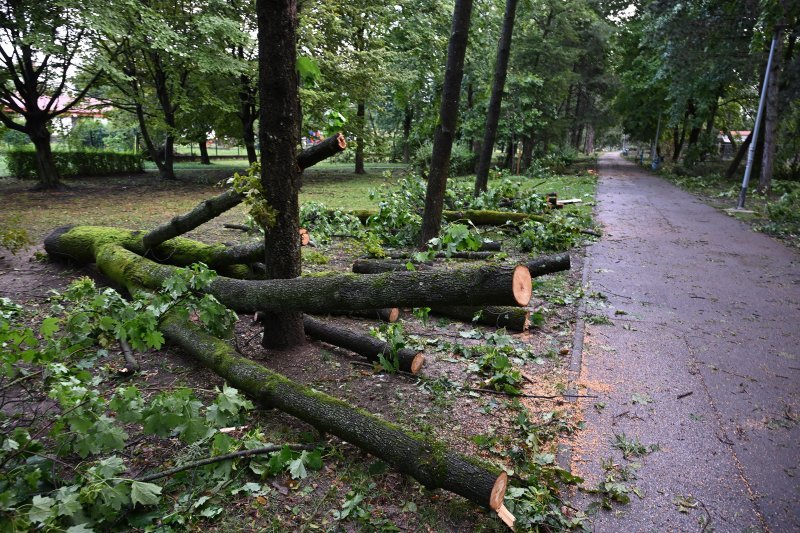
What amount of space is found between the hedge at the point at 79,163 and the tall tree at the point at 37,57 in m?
4.16

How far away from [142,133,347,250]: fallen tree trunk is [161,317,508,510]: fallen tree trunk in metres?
1.44

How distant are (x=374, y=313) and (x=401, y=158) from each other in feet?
119

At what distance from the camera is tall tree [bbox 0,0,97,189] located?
14516mm

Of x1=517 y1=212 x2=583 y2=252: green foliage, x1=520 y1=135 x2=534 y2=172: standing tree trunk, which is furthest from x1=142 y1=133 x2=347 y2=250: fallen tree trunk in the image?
x1=520 y1=135 x2=534 y2=172: standing tree trunk

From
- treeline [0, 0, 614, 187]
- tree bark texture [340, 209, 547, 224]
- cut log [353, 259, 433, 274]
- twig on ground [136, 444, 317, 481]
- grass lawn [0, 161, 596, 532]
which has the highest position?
treeline [0, 0, 614, 187]

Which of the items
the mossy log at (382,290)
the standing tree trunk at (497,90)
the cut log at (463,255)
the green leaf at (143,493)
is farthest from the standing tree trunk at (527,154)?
the green leaf at (143,493)

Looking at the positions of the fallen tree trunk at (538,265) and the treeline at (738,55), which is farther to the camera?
the treeline at (738,55)

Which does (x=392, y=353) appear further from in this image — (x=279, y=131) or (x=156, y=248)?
(x=156, y=248)

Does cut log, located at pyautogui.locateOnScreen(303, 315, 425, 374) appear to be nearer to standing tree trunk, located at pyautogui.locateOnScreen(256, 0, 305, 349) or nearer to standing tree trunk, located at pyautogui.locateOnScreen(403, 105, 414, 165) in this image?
standing tree trunk, located at pyautogui.locateOnScreen(256, 0, 305, 349)

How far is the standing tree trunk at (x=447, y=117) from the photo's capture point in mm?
7375

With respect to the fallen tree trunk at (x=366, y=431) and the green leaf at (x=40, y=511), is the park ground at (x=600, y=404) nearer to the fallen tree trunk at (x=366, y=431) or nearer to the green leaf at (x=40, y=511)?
the fallen tree trunk at (x=366, y=431)

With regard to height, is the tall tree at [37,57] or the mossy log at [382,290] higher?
the tall tree at [37,57]

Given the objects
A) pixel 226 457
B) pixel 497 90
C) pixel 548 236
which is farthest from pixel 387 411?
pixel 497 90

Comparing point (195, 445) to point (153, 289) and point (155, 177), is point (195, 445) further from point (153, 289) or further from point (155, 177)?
point (155, 177)
